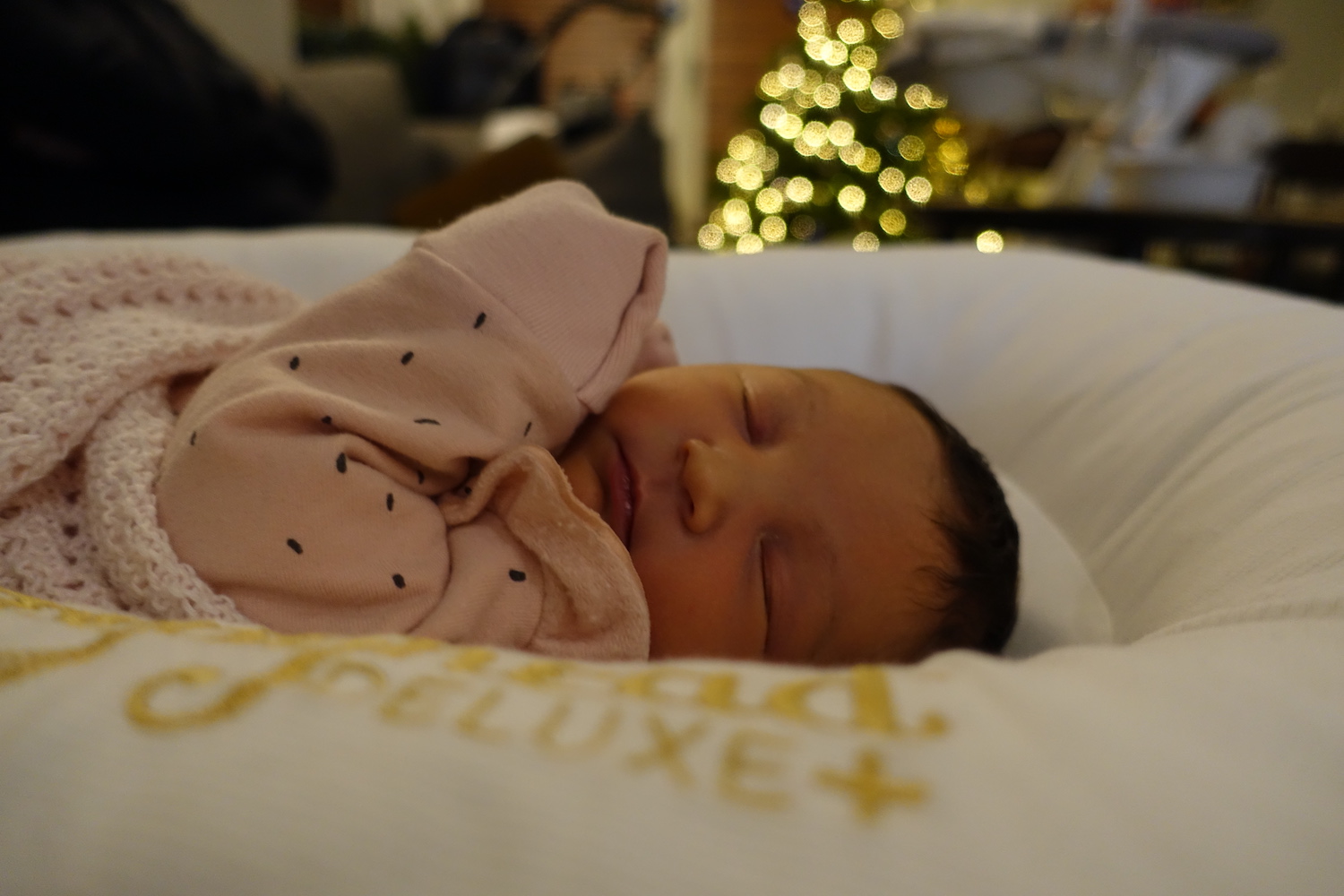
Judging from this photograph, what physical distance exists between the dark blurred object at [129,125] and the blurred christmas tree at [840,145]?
1.59m

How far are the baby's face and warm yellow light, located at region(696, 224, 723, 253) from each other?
2.53m

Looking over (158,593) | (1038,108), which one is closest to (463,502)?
(158,593)

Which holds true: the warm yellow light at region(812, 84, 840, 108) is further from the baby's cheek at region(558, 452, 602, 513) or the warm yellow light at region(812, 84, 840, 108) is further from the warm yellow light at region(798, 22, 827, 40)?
the baby's cheek at region(558, 452, 602, 513)

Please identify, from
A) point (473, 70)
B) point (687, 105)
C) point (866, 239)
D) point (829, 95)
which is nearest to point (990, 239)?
point (866, 239)

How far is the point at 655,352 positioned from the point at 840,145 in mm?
2254

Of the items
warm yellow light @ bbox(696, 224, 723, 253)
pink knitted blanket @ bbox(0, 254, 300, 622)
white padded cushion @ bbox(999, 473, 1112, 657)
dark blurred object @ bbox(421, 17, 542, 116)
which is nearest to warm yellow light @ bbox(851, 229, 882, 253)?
warm yellow light @ bbox(696, 224, 723, 253)

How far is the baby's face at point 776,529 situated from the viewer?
58 cm

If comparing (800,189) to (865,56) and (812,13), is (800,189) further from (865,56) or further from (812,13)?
(812,13)

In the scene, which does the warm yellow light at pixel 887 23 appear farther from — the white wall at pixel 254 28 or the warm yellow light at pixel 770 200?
the white wall at pixel 254 28

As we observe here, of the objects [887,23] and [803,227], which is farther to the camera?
[803,227]

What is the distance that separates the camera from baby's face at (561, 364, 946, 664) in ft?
1.90

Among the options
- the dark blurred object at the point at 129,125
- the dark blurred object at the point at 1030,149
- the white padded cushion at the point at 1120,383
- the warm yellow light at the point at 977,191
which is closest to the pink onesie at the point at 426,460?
the white padded cushion at the point at 1120,383

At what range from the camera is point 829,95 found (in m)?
2.79

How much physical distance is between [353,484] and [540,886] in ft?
1.10
